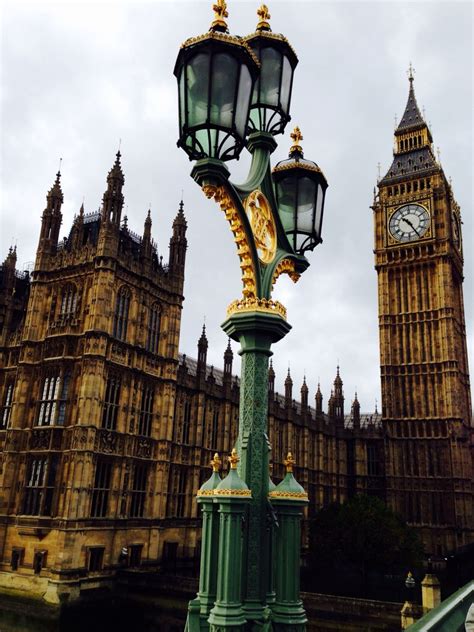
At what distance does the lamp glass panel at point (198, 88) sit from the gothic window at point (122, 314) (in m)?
27.4

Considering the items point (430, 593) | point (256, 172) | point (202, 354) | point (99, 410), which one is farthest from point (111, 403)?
point (256, 172)

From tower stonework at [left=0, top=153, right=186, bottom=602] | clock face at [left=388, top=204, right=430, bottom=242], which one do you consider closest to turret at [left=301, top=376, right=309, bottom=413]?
clock face at [left=388, top=204, right=430, bottom=242]

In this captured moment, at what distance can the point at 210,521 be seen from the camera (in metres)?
5.21

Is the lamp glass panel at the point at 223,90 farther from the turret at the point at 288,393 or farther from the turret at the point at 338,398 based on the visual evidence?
the turret at the point at 338,398

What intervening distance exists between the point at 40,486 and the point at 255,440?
88.1 feet

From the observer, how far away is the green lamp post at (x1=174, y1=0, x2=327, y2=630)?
518 centimetres

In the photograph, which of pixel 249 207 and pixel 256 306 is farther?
pixel 249 207

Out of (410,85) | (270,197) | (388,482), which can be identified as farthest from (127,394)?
(410,85)

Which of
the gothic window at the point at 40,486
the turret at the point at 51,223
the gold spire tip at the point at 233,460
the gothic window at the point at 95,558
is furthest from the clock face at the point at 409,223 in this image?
the gold spire tip at the point at 233,460

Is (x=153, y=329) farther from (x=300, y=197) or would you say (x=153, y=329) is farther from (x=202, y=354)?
(x=300, y=197)

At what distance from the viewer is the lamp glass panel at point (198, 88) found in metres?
5.42

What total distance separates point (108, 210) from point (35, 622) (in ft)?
68.9

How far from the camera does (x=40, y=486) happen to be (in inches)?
1147

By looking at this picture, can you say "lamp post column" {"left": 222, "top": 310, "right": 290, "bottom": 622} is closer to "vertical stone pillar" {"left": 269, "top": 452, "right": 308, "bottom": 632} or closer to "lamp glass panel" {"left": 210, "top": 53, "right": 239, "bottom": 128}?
"vertical stone pillar" {"left": 269, "top": 452, "right": 308, "bottom": 632}
